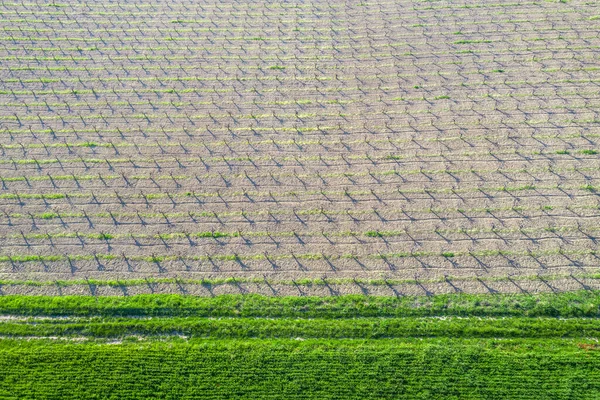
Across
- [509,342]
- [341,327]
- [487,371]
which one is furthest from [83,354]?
[509,342]

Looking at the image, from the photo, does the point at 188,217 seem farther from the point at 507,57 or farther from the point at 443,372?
the point at 507,57

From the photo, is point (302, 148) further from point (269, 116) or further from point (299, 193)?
point (269, 116)

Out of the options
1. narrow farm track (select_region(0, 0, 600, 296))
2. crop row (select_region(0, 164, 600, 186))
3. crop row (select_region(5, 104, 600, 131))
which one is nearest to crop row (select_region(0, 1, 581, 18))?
narrow farm track (select_region(0, 0, 600, 296))

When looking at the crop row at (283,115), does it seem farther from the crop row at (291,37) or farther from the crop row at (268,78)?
the crop row at (291,37)

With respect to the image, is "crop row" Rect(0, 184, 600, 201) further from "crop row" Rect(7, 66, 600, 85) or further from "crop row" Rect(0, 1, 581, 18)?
"crop row" Rect(0, 1, 581, 18)

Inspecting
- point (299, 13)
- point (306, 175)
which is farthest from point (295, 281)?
point (299, 13)
